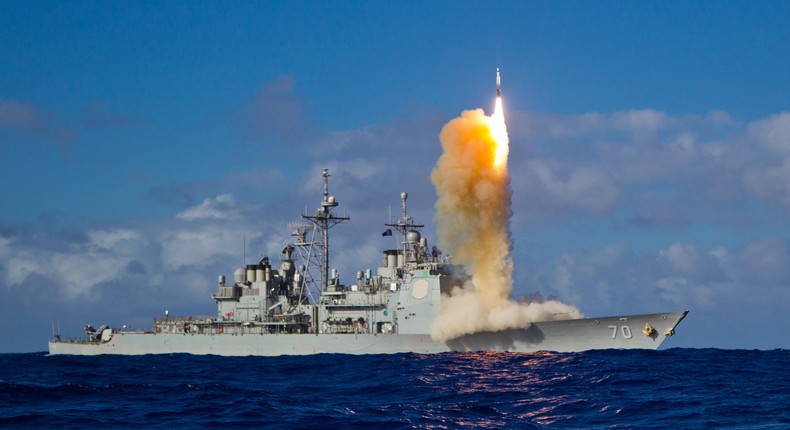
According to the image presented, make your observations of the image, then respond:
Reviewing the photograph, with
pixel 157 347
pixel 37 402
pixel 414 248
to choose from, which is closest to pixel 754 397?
pixel 37 402

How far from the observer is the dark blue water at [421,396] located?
2081 centimetres

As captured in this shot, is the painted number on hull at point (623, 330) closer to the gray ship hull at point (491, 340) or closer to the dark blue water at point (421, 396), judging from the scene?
the gray ship hull at point (491, 340)

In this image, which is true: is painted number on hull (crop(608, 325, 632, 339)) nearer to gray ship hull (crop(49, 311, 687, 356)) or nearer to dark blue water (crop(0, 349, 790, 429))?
gray ship hull (crop(49, 311, 687, 356))

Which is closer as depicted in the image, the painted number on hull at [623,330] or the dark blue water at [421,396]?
the dark blue water at [421,396]

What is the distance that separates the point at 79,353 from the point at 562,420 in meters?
48.7

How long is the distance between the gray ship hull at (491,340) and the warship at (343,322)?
52 millimetres

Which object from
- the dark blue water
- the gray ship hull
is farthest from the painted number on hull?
the dark blue water

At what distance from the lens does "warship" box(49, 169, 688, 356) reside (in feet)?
146

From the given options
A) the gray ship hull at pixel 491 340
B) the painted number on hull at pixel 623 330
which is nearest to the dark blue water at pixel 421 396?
the gray ship hull at pixel 491 340

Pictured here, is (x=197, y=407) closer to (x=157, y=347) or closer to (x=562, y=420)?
(x=562, y=420)

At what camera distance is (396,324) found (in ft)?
161

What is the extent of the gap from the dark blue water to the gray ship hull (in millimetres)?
5370

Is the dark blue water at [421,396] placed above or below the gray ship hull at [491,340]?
below

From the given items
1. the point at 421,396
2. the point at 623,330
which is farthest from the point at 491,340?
the point at 421,396
